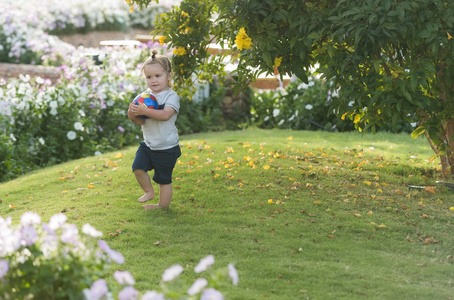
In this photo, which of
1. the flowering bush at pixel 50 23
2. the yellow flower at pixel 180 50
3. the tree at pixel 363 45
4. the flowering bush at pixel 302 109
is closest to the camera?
the tree at pixel 363 45

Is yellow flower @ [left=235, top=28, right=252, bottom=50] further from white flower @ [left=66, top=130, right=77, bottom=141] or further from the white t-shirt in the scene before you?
white flower @ [left=66, top=130, right=77, bottom=141]

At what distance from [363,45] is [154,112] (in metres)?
1.52

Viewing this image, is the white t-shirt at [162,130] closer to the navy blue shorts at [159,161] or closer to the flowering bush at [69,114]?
the navy blue shorts at [159,161]

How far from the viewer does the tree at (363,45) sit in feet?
11.7

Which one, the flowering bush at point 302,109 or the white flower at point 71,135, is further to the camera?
the flowering bush at point 302,109

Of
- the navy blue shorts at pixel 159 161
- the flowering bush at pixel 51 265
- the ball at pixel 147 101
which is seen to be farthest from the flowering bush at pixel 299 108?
the flowering bush at pixel 51 265

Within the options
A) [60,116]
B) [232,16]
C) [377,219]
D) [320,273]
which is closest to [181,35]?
[232,16]

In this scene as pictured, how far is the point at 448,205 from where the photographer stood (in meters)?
4.41

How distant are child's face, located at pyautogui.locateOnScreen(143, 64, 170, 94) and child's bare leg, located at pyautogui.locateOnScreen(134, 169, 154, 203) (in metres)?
0.64

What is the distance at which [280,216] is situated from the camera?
4098 mm

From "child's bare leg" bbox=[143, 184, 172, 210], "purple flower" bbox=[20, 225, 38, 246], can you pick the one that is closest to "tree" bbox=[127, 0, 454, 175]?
"child's bare leg" bbox=[143, 184, 172, 210]

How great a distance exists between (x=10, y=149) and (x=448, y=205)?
4.62m

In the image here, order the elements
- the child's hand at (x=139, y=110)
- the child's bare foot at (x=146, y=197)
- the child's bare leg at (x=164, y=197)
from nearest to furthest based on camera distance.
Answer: the child's hand at (x=139, y=110) < the child's bare leg at (x=164, y=197) < the child's bare foot at (x=146, y=197)

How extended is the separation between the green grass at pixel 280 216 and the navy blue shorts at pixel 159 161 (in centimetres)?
28
